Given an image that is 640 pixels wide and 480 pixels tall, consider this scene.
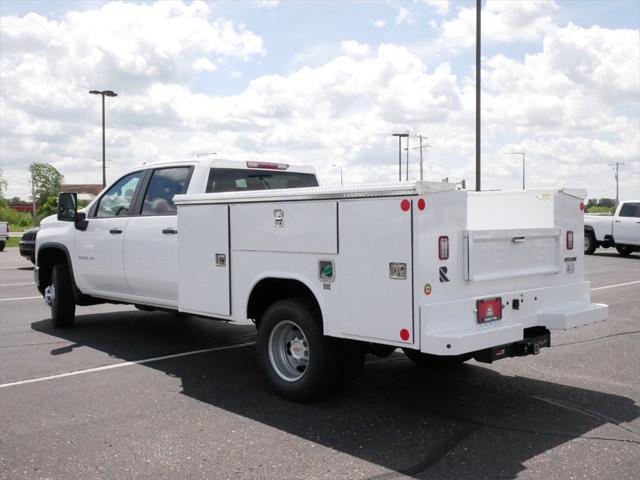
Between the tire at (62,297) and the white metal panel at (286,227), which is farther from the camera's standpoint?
the tire at (62,297)

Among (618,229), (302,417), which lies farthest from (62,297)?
(618,229)

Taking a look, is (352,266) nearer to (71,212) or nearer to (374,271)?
(374,271)

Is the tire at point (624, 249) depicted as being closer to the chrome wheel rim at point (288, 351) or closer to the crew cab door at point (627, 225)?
the crew cab door at point (627, 225)

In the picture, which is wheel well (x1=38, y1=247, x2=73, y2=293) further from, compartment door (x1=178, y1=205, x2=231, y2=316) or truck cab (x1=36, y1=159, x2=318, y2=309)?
compartment door (x1=178, y1=205, x2=231, y2=316)

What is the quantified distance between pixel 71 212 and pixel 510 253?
547cm

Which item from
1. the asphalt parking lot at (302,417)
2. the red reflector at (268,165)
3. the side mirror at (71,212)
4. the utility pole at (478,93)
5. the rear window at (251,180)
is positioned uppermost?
the utility pole at (478,93)

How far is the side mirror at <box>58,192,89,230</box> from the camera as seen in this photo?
8375 mm

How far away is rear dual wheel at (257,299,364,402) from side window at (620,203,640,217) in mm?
19835

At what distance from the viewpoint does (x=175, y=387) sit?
6160 millimetres

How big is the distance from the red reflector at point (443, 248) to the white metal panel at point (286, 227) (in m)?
0.79

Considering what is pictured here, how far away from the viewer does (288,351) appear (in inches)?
230

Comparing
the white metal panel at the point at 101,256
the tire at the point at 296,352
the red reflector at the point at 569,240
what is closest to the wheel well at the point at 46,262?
the white metal panel at the point at 101,256

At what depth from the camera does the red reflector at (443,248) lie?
4785 mm

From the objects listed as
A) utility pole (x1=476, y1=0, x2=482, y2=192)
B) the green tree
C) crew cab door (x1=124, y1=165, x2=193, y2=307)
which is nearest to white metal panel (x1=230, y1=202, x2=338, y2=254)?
crew cab door (x1=124, y1=165, x2=193, y2=307)
